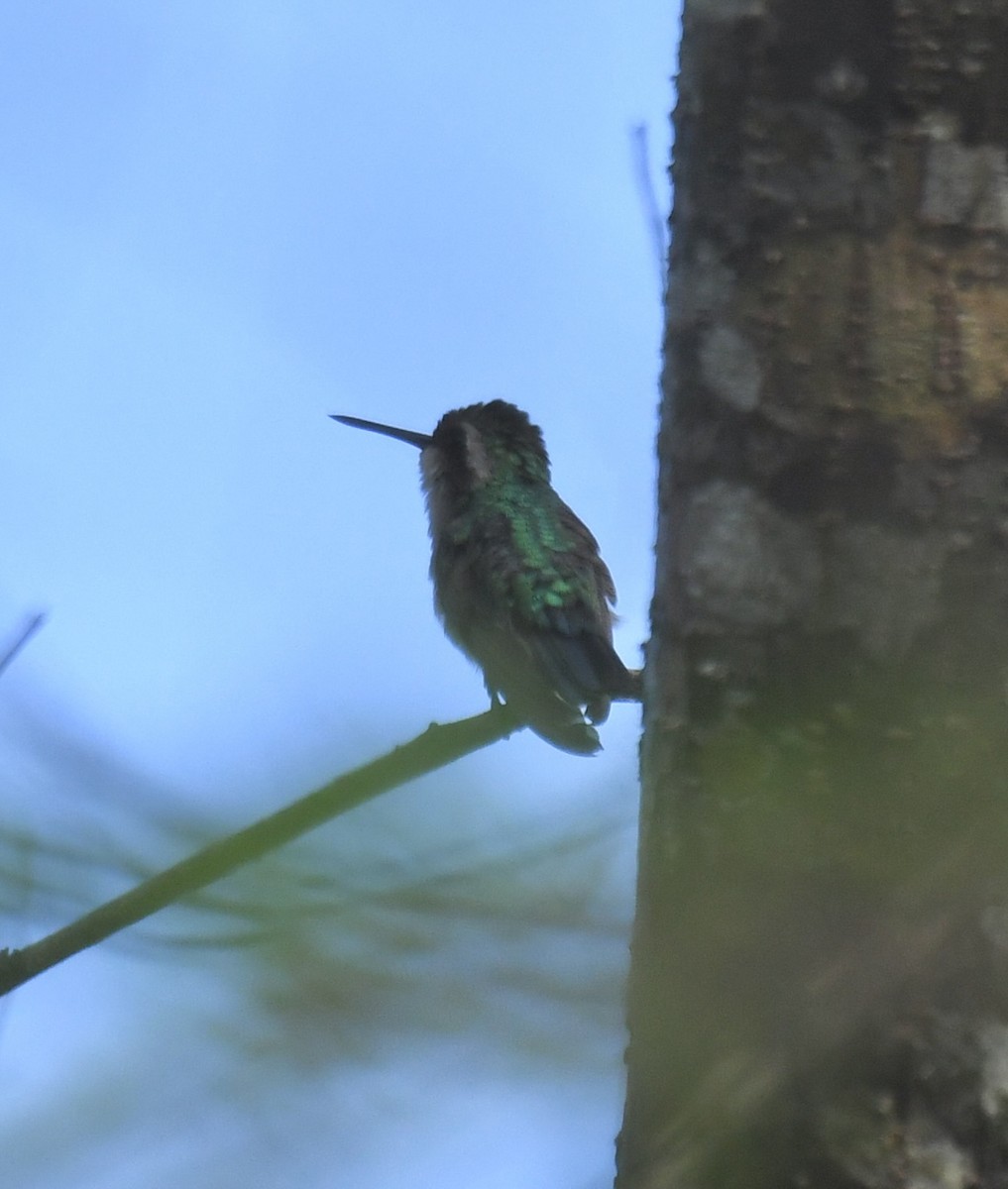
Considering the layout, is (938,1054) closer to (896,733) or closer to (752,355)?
(896,733)

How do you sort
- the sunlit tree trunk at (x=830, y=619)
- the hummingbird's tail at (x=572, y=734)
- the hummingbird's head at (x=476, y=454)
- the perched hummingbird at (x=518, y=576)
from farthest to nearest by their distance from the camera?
the hummingbird's head at (x=476, y=454)
the perched hummingbird at (x=518, y=576)
the hummingbird's tail at (x=572, y=734)
the sunlit tree trunk at (x=830, y=619)

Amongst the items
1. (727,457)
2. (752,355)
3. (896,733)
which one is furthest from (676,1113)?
(752,355)

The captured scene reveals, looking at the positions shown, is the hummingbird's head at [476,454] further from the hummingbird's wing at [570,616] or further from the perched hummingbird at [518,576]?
the hummingbird's wing at [570,616]

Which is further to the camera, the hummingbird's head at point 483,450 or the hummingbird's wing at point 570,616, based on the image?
the hummingbird's head at point 483,450

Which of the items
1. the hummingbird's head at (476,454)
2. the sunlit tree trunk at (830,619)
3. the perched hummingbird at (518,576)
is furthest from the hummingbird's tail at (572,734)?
the sunlit tree trunk at (830,619)

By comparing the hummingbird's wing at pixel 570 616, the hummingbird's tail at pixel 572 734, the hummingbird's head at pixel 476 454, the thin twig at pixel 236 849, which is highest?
the hummingbird's head at pixel 476 454

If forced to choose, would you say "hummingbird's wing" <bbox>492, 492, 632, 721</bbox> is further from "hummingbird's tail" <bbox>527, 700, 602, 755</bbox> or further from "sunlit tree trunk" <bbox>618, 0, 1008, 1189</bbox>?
"sunlit tree trunk" <bbox>618, 0, 1008, 1189</bbox>
